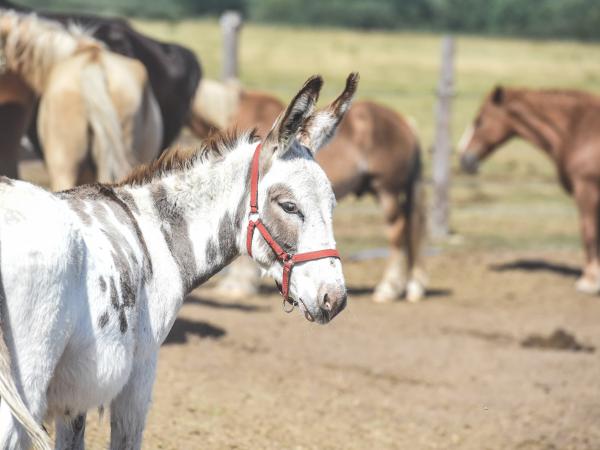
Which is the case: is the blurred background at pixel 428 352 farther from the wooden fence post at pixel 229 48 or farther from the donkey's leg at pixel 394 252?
the wooden fence post at pixel 229 48

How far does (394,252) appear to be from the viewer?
396 inches

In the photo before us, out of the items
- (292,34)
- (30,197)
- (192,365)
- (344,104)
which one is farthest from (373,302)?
(292,34)

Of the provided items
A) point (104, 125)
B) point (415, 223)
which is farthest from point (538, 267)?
point (104, 125)

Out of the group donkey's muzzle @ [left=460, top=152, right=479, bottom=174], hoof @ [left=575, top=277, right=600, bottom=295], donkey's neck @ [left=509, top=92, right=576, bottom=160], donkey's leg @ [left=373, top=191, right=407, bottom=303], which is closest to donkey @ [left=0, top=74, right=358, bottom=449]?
donkey's leg @ [left=373, top=191, right=407, bottom=303]

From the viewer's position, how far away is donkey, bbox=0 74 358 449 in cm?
285

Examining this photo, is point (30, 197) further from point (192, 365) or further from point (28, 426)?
point (192, 365)

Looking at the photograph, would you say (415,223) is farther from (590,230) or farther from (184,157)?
(184,157)

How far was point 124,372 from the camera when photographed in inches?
126

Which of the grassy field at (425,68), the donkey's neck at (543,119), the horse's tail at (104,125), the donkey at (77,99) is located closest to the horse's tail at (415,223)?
the donkey's neck at (543,119)

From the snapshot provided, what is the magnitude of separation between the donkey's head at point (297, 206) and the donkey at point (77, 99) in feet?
10.6

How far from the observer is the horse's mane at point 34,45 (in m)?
6.52

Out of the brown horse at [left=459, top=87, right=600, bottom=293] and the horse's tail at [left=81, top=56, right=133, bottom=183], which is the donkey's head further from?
the brown horse at [left=459, top=87, right=600, bottom=293]

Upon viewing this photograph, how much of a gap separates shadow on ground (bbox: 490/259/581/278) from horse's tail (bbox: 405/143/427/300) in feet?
5.58

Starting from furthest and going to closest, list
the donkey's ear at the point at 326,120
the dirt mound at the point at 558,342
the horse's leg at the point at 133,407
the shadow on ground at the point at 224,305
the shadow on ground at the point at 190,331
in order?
the shadow on ground at the point at 224,305 < the dirt mound at the point at 558,342 < the shadow on ground at the point at 190,331 < the donkey's ear at the point at 326,120 < the horse's leg at the point at 133,407
